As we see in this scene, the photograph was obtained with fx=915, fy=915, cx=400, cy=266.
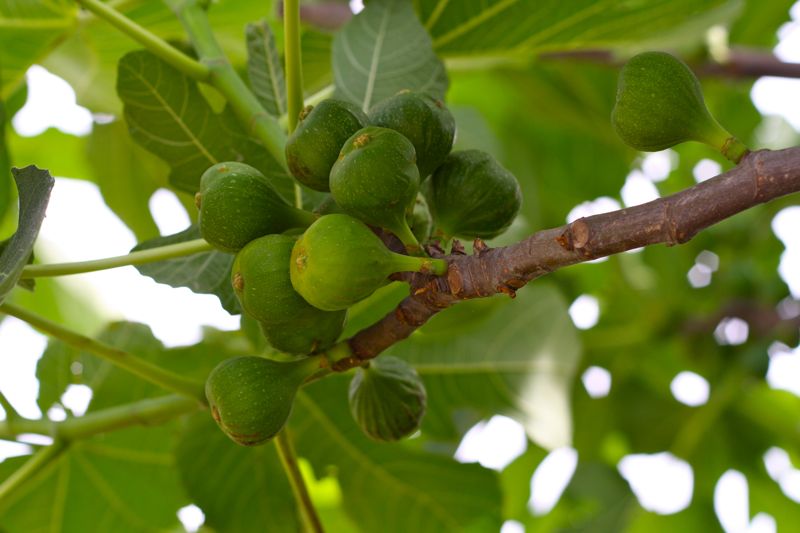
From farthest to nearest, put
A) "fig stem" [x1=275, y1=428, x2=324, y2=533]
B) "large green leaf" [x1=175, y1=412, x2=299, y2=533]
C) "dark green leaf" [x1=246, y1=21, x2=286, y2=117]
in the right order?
"large green leaf" [x1=175, y1=412, x2=299, y2=533] → "dark green leaf" [x1=246, y1=21, x2=286, y2=117] → "fig stem" [x1=275, y1=428, x2=324, y2=533]

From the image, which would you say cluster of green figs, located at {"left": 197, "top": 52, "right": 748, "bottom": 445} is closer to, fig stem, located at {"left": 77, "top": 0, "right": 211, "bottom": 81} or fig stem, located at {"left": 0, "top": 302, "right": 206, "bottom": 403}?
fig stem, located at {"left": 0, "top": 302, "right": 206, "bottom": 403}

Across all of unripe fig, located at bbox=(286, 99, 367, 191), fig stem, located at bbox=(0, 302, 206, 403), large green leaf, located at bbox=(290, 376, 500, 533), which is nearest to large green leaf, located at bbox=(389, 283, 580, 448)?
large green leaf, located at bbox=(290, 376, 500, 533)

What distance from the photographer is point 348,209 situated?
1127 mm

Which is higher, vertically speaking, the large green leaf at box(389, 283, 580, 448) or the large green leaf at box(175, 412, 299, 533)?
the large green leaf at box(175, 412, 299, 533)

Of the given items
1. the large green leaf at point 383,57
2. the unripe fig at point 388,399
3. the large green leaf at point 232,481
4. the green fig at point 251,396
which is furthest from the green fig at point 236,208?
the large green leaf at point 232,481

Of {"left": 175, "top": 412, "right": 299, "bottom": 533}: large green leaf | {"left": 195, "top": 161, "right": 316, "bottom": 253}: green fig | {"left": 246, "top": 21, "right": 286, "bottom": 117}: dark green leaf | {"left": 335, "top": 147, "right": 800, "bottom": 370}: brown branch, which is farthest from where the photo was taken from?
{"left": 175, "top": 412, "right": 299, "bottom": 533}: large green leaf

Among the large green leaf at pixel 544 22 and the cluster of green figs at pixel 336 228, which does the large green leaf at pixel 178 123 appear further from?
the large green leaf at pixel 544 22

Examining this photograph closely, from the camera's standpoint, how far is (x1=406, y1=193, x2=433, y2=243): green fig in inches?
51.4

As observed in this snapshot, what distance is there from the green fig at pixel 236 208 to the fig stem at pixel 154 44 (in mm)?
414

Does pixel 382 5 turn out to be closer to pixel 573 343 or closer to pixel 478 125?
pixel 478 125

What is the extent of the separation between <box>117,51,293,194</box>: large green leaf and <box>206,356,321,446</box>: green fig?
1.42 feet

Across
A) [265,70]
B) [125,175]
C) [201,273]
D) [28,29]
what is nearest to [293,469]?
[201,273]

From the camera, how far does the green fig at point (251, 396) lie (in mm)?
1186

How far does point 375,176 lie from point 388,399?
0.42 meters
